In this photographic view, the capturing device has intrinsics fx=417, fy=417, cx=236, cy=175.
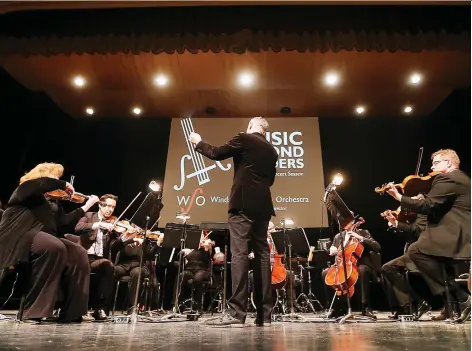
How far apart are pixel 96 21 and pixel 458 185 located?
4903 mm

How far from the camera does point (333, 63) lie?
6.50 meters

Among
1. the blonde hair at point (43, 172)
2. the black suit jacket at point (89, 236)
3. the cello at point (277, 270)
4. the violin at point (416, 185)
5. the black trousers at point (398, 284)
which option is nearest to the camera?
the blonde hair at point (43, 172)

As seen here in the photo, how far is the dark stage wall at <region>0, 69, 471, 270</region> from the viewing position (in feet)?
24.6

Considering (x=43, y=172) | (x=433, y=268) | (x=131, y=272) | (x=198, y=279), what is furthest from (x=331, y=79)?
(x=43, y=172)

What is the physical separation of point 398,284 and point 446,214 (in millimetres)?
1394

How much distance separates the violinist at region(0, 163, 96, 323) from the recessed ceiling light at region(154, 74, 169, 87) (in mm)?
3640

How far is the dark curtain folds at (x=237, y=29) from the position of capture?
552 centimetres

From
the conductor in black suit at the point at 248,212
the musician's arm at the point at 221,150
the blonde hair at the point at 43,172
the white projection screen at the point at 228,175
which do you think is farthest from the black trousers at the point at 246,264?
the white projection screen at the point at 228,175

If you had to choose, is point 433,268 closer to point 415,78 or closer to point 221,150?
point 221,150

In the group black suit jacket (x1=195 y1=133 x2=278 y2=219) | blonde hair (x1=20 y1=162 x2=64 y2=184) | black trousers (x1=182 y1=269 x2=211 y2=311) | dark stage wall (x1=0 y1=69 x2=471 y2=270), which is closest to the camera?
black suit jacket (x1=195 y1=133 x2=278 y2=219)

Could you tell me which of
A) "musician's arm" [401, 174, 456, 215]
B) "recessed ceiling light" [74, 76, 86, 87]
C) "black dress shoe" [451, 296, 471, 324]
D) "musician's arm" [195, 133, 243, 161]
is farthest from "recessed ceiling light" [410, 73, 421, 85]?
"recessed ceiling light" [74, 76, 86, 87]

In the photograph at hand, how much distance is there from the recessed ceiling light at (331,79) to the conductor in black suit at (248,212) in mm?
3982

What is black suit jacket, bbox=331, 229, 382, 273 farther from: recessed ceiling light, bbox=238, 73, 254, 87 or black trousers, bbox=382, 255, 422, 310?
recessed ceiling light, bbox=238, 73, 254, 87

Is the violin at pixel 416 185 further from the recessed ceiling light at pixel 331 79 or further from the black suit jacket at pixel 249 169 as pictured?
the recessed ceiling light at pixel 331 79
